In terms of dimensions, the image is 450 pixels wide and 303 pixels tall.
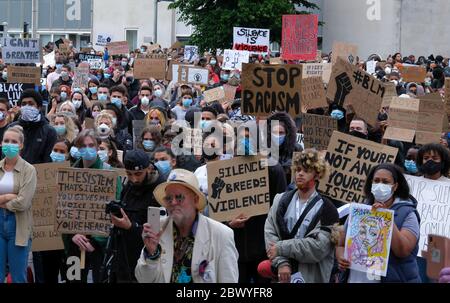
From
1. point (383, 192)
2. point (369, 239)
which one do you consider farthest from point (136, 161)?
point (369, 239)

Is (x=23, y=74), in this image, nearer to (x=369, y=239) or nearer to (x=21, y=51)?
(x=21, y=51)

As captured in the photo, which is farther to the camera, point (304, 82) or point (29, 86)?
point (29, 86)

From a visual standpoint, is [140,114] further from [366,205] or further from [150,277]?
[150,277]

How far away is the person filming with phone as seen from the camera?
8.00m

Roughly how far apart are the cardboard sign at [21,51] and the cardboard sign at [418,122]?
7.99 meters

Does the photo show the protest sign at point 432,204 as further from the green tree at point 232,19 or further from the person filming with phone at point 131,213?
the green tree at point 232,19

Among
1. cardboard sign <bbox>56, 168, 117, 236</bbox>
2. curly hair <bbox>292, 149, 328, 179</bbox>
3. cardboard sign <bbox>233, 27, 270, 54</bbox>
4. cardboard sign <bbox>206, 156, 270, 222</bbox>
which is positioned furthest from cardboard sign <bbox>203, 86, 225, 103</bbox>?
curly hair <bbox>292, 149, 328, 179</bbox>

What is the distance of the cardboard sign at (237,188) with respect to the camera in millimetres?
9195

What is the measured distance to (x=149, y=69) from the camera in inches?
842

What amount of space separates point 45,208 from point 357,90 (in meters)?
4.57

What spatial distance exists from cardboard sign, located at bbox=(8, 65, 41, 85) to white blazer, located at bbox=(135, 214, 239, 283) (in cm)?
1165

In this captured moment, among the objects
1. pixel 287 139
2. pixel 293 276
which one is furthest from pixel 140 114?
pixel 293 276

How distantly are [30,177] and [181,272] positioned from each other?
149 inches

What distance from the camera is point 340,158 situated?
975 cm
